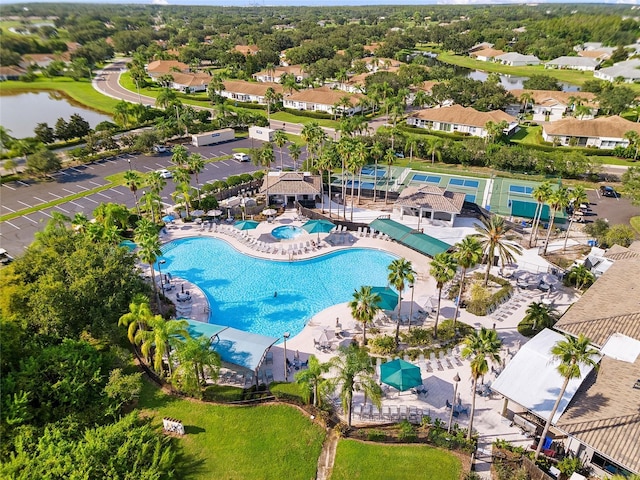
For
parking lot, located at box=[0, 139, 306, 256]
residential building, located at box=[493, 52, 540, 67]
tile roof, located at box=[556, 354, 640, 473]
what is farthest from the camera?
residential building, located at box=[493, 52, 540, 67]

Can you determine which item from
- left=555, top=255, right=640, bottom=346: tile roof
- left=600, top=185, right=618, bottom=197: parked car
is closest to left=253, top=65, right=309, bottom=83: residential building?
left=600, top=185, right=618, bottom=197: parked car

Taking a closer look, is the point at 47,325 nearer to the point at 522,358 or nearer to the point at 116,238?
the point at 116,238

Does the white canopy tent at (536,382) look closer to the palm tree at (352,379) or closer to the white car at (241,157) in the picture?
the palm tree at (352,379)

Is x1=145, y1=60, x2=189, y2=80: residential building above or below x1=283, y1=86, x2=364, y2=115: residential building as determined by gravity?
above

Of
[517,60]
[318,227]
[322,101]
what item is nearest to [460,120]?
[322,101]

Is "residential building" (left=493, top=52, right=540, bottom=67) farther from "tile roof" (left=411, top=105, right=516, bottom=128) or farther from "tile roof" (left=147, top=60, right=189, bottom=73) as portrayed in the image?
"tile roof" (left=147, top=60, right=189, bottom=73)

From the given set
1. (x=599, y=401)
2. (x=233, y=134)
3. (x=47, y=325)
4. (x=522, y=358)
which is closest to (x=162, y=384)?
(x=47, y=325)
